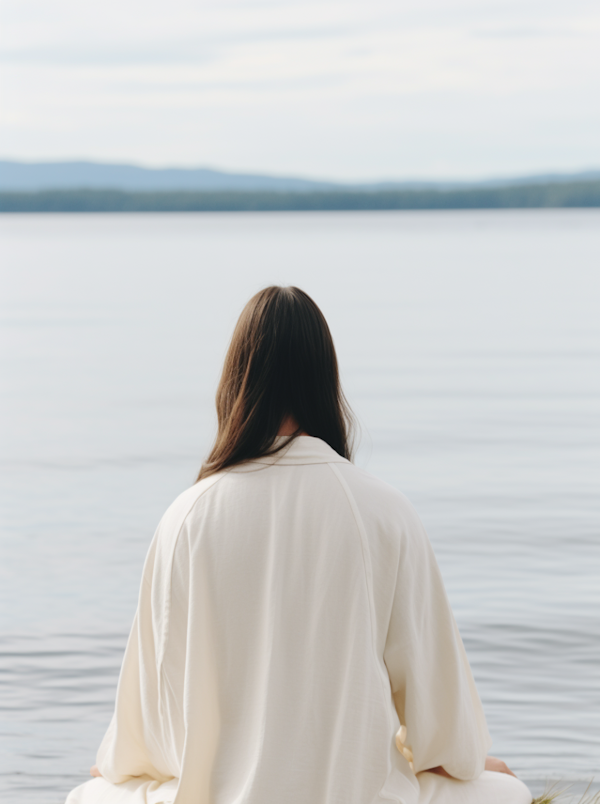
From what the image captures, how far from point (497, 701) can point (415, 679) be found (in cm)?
247

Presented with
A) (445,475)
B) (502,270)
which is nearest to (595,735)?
(445,475)

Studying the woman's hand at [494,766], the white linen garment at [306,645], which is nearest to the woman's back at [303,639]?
the white linen garment at [306,645]

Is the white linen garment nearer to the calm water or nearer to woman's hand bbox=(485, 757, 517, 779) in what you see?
woman's hand bbox=(485, 757, 517, 779)

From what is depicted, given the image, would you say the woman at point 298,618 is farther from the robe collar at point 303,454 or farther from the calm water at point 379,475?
the calm water at point 379,475

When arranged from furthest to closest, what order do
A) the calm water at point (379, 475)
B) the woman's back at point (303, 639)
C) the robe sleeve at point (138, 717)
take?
1. the calm water at point (379, 475)
2. the robe sleeve at point (138, 717)
3. the woman's back at point (303, 639)

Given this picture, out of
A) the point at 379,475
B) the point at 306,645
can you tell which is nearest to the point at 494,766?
the point at 306,645

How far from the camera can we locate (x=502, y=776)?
179 cm

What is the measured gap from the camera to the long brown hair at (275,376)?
167cm

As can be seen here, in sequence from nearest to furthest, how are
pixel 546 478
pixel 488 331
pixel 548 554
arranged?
pixel 548 554, pixel 546 478, pixel 488 331

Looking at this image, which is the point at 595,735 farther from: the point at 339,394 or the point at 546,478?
the point at 546,478

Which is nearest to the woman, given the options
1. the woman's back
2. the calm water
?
the woman's back

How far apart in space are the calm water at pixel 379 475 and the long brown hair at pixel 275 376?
2.09 m

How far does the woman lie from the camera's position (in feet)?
5.29

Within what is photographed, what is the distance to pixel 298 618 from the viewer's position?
1632 mm
